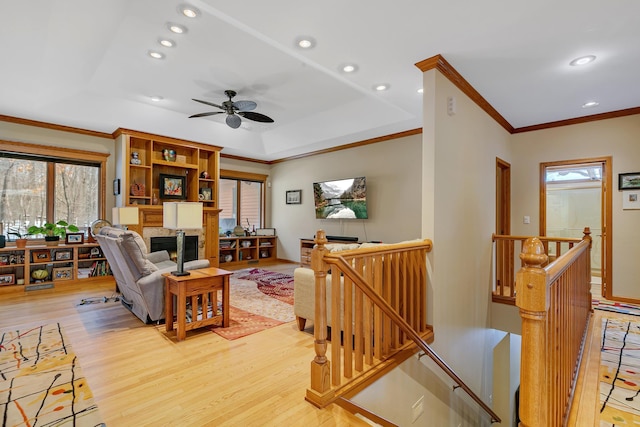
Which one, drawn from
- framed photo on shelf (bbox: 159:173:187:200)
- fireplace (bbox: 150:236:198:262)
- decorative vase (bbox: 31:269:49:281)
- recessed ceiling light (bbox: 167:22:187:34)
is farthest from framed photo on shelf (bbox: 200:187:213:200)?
recessed ceiling light (bbox: 167:22:187:34)

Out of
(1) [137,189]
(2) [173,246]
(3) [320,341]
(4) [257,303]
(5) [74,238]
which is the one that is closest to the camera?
(3) [320,341]

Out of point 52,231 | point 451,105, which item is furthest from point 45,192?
point 451,105

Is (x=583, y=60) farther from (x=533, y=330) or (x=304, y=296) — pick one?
(x=304, y=296)

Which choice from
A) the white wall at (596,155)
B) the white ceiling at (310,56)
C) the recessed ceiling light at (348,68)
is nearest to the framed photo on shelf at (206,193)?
the white ceiling at (310,56)

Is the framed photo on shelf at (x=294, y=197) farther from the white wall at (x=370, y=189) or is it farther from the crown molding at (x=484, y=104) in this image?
the crown molding at (x=484, y=104)

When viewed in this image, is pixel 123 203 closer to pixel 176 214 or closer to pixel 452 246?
pixel 176 214

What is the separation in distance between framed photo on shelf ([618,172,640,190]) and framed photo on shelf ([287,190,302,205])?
5.77m

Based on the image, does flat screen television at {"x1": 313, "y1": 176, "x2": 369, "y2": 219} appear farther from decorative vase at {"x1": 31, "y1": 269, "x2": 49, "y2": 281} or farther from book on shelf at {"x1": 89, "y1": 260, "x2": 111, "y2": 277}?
decorative vase at {"x1": 31, "y1": 269, "x2": 49, "y2": 281}

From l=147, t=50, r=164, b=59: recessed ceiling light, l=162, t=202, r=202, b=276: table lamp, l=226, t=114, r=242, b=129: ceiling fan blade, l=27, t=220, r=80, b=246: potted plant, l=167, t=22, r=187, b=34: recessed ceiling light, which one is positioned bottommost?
l=27, t=220, r=80, b=246: potted plant

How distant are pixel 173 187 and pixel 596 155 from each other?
7.09 metres

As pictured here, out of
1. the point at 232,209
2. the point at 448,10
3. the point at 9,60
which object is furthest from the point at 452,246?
the point at 232,209

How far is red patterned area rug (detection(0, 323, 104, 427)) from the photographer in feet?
6.23

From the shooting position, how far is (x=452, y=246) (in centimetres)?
329

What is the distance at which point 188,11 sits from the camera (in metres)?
2.70
